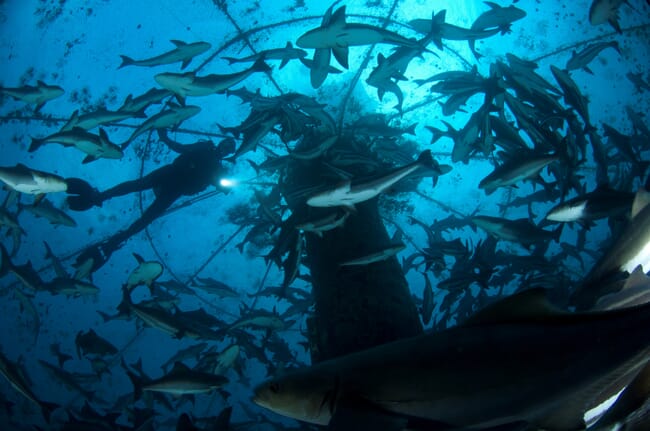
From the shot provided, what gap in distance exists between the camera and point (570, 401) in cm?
174

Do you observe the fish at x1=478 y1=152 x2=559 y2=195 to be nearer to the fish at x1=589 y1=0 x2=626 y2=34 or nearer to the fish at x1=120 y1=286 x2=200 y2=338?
the fish at x1=589 y1=0 x2=626 y2=34

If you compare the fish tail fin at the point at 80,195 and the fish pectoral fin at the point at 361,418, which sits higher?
the fish tail fin at the point at 80,195

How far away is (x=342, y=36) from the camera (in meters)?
4.93

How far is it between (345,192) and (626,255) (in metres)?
2.44

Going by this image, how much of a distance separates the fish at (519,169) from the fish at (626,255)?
1.82 metres

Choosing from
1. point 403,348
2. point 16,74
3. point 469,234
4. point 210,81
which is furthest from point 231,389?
point 403,348

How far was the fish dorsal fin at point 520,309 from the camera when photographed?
170 centimetres

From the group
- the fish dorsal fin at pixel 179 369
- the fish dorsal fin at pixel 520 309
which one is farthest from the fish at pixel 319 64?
the fish dorsal fin at pixel 520 309

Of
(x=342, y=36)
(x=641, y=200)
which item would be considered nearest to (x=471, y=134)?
(x=342, y=36)

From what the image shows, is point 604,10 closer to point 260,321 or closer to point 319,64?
point 319,64

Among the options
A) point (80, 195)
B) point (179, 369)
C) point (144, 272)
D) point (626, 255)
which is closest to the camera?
point (626, 255)

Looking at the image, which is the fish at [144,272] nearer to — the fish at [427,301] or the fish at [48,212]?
the fish at [48,212]

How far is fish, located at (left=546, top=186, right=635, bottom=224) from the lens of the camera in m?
4.12

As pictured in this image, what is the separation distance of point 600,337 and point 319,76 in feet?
17.1
